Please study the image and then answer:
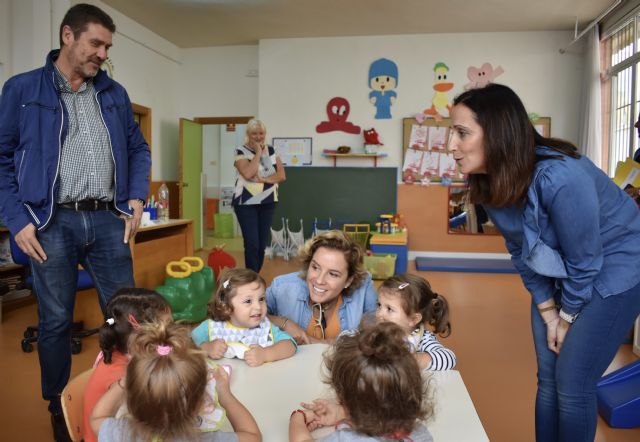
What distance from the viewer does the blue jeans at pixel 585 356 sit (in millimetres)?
1304

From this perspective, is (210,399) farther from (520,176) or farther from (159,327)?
(520,176)

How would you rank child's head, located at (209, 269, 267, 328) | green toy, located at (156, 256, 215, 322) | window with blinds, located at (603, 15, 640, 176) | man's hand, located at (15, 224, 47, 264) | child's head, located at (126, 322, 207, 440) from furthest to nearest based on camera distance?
window with blinds, located at (603, 15, 640, 176) < green toy, located at (156, 256, 215, 322) < man's hand, located at (15, 224, 47, 264) < child's head, located at (209, 269, 267, 328) < child's head, located at (126, 322, 207, 440)

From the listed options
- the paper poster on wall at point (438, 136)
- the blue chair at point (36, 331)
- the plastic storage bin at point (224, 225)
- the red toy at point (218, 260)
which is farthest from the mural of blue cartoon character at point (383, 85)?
the blue chair at point (36, 331)

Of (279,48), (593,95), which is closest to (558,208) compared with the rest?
(593,95)

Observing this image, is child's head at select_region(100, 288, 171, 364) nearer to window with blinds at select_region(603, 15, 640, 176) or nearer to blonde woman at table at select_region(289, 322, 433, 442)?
blonde woman at table at select_region(289, 322, 433, 442)

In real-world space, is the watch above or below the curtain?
below

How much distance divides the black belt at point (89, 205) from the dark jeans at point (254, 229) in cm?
205

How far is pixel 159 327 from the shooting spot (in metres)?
0.92

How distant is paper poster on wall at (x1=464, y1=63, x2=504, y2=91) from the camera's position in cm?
624

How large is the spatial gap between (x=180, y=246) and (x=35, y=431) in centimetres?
211

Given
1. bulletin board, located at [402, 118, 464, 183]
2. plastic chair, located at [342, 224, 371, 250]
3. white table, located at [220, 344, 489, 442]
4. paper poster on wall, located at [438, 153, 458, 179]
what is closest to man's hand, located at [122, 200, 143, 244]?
white table, located at [220, 344, 489, 442]

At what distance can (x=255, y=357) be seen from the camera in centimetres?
130

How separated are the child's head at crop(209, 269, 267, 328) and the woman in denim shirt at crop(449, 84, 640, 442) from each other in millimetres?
747

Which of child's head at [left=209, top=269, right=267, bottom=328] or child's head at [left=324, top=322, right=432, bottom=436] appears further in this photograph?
child's head at [left=209, top=269, right=267, bottom=328]
